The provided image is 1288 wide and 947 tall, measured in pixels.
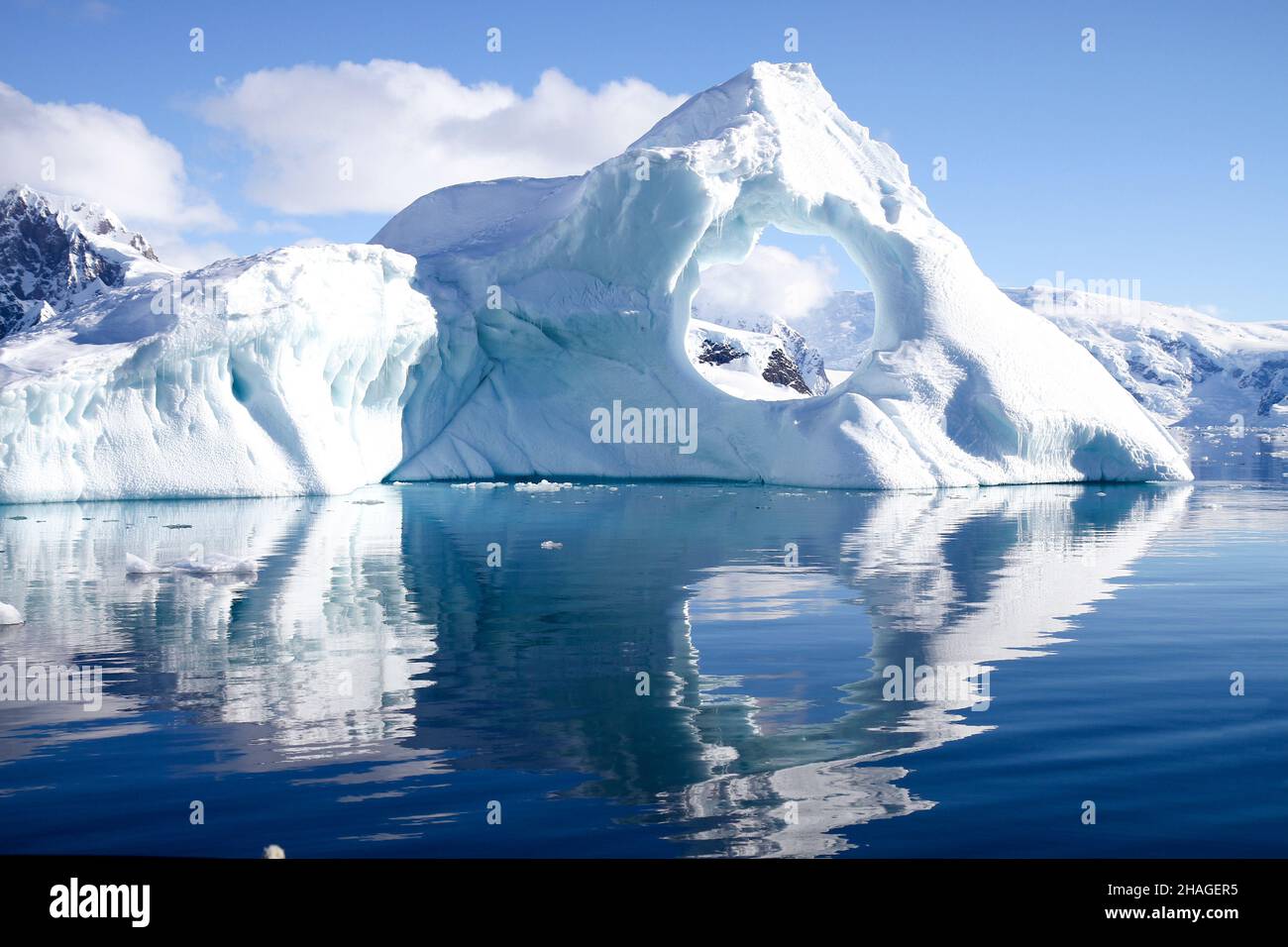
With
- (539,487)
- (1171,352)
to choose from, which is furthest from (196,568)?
(1171,352)

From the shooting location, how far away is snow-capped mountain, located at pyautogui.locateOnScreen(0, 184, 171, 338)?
67.9m

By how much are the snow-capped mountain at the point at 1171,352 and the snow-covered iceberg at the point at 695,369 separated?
10926 cm

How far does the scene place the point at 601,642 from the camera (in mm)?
7082

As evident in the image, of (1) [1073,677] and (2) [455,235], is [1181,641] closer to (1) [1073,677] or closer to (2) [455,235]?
(1) [1073,677]

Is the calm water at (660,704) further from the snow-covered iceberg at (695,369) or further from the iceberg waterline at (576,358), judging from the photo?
the snow-covered iceberg at (695,369)

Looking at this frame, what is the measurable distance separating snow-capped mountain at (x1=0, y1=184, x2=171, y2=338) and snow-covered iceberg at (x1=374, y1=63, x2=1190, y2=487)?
4822cm

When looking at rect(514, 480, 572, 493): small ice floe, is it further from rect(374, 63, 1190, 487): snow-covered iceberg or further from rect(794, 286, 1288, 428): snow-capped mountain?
rect(794, 286, 1288, 428): snow-capped mountain

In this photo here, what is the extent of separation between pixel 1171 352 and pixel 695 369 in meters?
155

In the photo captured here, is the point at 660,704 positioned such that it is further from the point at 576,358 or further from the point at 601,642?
the point at 576,358

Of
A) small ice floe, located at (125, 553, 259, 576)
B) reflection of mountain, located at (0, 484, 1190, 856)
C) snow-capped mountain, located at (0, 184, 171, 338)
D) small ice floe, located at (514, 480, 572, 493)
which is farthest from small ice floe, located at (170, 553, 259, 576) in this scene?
snow-capped mountain, located at (0, 184, 171, 338)

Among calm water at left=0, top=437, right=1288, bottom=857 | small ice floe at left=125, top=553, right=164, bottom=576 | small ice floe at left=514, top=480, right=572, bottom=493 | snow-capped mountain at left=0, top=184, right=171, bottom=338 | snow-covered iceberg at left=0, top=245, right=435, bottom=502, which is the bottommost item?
calm water at left=0, top=437, right=1288, bottom=857
